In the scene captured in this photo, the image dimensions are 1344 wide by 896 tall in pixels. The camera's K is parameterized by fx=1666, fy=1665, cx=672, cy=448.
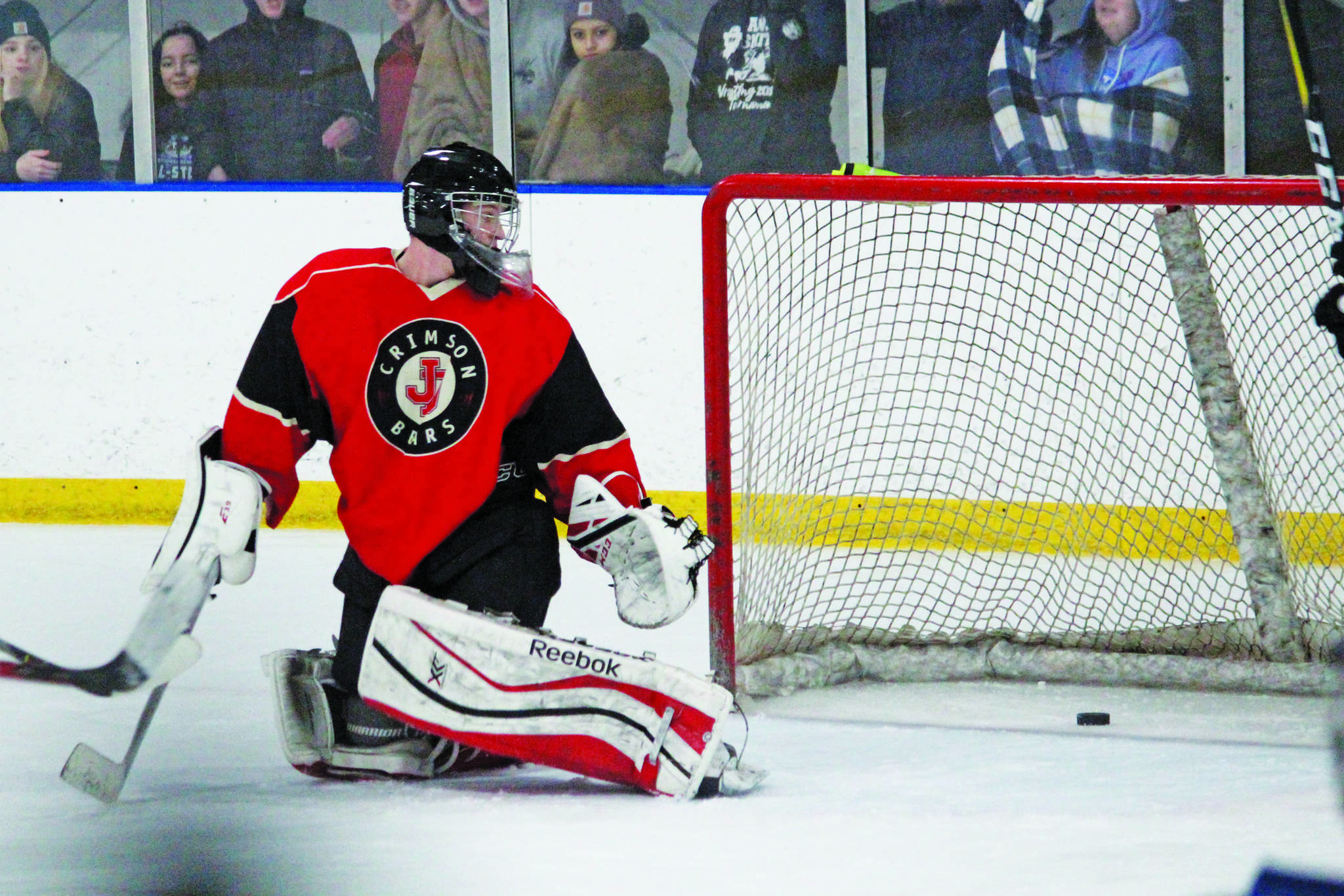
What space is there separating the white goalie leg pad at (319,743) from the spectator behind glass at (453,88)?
248 centimetres

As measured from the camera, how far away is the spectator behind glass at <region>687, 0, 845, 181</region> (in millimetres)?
4273

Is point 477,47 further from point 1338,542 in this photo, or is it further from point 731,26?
point 1338,542

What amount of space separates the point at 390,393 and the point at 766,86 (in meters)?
2.42

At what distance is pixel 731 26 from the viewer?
4.34 m

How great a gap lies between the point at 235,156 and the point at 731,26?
1.40 metres

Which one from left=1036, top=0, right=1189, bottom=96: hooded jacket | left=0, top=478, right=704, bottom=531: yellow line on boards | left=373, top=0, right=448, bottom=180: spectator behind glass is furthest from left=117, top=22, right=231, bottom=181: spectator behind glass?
left=1036, top=0, right=1189, bottom=96: hooded jacket

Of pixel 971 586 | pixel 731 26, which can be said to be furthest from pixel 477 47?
→ pixel 971 586

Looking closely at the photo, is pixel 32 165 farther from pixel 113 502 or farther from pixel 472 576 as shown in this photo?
pixel 472 576

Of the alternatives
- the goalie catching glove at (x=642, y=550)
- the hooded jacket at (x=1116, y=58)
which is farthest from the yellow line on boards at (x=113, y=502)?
the goalie catching glove at (x=642, y=550)

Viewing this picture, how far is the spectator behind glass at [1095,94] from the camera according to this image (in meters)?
4.03

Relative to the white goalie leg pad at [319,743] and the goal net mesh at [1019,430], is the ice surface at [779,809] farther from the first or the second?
the goal net mesh at [1019,430]

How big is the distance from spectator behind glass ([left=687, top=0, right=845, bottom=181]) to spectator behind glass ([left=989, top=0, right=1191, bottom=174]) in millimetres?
433

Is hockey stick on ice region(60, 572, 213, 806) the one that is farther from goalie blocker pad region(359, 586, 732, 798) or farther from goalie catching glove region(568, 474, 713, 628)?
goalie catching glove region(568, 474, 713, 628)

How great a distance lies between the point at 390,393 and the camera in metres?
2.15
